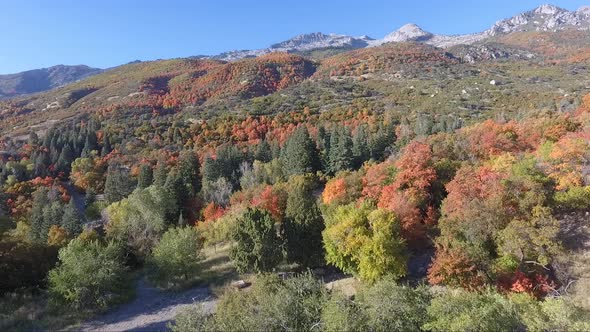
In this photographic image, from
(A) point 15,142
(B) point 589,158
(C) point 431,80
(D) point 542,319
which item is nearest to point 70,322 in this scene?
(D) point 542,319

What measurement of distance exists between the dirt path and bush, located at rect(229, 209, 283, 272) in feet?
13.3

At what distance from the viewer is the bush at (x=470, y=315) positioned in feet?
56.1

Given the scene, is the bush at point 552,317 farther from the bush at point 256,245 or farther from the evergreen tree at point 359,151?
the evergreen tree at point 359,151

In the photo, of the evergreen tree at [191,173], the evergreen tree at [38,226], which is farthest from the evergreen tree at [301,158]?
the evergreen tree at [38,226]

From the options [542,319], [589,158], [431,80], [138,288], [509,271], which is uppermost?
[431,80]

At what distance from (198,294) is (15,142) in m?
124

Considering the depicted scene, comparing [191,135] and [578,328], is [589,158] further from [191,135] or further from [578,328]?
[191,135]

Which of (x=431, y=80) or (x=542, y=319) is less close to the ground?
(x=431, y=80)

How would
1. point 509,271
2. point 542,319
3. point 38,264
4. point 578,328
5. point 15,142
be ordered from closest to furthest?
1. point 578,328
2. point 542,319
3. point 509,271
4. point 38,264
5. point 15,142

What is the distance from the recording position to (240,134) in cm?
10812

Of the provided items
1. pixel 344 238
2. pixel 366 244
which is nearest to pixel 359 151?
pixel 344 238

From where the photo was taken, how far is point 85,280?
28.9m

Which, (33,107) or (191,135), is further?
(33,107)

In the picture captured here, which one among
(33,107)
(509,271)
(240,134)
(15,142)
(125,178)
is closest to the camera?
(509,271)
